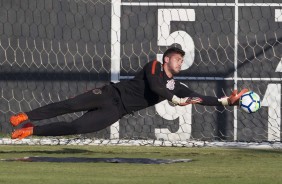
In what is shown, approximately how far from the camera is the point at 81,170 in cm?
1010

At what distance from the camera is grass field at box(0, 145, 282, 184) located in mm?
9188

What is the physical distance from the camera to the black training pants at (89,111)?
12109mm

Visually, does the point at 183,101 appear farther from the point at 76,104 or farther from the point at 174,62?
the point at 76,104

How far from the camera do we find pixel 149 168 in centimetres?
1045

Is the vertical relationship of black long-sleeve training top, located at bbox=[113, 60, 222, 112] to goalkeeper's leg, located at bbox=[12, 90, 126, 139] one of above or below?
above

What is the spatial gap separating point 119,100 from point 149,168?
2.16 m

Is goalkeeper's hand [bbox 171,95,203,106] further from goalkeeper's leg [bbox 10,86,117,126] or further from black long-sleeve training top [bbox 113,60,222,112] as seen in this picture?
goalkeeper's leg [bbox 10,86,117,126]

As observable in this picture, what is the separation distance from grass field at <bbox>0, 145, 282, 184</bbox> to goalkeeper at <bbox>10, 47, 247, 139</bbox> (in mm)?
496

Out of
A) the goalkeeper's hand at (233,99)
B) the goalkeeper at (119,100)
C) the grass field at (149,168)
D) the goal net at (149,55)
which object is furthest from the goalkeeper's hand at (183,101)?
the goal net at (149,55)

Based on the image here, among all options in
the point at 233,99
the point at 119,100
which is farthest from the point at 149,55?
the point at 233,99

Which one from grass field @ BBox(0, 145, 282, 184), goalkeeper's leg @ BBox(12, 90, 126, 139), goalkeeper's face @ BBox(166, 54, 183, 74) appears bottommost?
grass field @ BBox(0, 145, 282, 184)

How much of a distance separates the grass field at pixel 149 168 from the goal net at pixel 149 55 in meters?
0.94

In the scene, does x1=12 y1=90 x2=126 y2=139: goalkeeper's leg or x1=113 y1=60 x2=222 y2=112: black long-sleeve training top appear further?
x1=113 y1=60 x2=222 y2=112: black long-sleeve training top

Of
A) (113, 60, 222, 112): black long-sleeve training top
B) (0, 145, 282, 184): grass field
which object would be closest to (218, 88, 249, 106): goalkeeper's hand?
(113, 60, 222, 112): black long-sleeve training top
